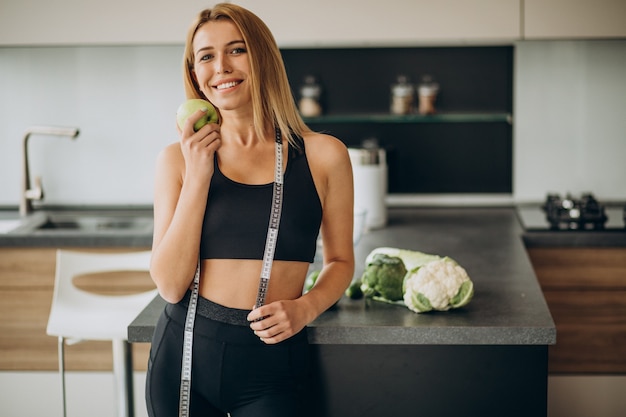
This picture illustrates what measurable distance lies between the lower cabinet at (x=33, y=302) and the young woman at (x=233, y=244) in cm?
170

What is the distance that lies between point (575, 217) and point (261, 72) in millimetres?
2121

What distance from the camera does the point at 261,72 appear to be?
1.80 m

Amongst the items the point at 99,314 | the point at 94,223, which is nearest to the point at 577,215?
the point at 99,314

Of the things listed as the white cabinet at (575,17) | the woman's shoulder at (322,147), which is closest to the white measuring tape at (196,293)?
the woman's shoulder at (322,147)

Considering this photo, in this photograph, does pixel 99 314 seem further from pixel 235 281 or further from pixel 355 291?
pixel 235 281

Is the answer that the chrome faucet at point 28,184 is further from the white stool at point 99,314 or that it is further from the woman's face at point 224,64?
the woman's face at point 224,64

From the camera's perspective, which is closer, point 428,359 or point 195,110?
point 195,110

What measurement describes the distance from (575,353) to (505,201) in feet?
2.87

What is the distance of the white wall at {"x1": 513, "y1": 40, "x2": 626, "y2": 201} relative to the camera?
3945 mm

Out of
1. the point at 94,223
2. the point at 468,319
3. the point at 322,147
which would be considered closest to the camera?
the point at 322,147

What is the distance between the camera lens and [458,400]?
211 centimetres

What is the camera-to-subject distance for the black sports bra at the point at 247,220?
1.78 m

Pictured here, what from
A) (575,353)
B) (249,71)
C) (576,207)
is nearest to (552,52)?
(576,207)

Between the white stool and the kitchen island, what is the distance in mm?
507
